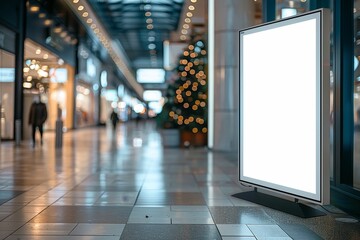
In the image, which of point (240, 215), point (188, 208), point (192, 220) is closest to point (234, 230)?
point (192, 220)

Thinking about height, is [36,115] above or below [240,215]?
above

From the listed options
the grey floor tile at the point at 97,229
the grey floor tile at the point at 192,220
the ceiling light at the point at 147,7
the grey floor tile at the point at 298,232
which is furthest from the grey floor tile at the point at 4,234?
the ceiling light at the point at 147,7

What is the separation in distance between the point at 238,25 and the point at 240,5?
2.08ft

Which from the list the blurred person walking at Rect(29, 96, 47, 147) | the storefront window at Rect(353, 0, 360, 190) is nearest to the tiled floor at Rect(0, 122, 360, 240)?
the storefront window at Rect(353, 0, 360, 190)

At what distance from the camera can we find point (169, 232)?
481 cm

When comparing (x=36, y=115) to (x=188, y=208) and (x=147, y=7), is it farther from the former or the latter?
(x=147, y=7)

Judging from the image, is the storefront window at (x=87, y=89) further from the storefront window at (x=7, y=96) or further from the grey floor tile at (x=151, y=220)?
the grey floor tile at (x=151, y=220)

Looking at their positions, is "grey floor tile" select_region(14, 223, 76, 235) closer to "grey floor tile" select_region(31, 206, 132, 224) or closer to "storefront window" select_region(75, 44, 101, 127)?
"grey floor tile" select_region(31, 206, 132, 224)

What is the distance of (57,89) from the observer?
30031 millimetres

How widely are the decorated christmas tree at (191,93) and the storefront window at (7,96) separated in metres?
6.40

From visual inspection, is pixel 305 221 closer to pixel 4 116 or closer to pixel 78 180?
pixel 78 180

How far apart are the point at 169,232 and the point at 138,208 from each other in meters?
1.27

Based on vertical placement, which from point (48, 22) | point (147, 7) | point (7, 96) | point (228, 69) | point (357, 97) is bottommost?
point (357, 97)

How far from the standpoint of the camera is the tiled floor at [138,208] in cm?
479
